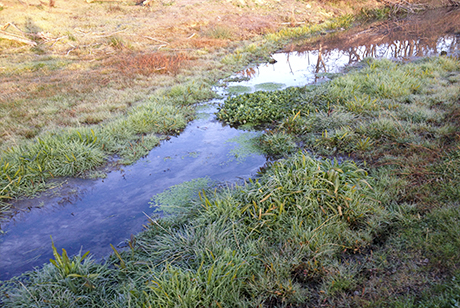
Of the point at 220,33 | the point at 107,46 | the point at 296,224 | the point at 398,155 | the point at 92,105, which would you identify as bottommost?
the point at 296,224

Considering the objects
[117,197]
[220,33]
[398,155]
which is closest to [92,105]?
[117,197]

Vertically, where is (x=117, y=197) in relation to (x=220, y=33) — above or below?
below

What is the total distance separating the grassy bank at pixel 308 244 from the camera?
2.46 m

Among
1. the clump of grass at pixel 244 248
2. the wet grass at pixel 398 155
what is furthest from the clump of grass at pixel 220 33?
the clump of grass at pixel 244 248

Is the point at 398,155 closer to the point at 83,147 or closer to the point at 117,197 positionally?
the point at 117,197

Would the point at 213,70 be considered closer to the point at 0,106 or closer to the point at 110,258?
the point at 0,106

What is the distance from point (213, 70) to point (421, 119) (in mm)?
7388

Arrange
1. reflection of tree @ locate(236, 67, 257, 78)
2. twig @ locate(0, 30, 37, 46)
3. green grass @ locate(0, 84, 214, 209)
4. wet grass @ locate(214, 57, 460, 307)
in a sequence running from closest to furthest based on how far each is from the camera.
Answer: wet grass @ locate(214, 57, 460, 307), green grass @ locate(0, 84, 214, 209), reflection of tree @ locate(236, 67, 257, 78), twig @ locate(0, 30, 37, 46)

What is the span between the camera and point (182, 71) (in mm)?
10375

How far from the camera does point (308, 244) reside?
296 centimetres

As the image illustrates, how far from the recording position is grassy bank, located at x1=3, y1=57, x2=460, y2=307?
2465mm

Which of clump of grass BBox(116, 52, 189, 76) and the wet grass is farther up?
clump of grass BBox(116, 52, 189, 76)

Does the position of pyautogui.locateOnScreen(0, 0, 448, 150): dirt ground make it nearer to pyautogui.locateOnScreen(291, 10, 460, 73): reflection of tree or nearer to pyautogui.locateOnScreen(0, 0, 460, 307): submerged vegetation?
pyautogui.locateOnScreen(0, 0, 460, 307): submerged vegetation

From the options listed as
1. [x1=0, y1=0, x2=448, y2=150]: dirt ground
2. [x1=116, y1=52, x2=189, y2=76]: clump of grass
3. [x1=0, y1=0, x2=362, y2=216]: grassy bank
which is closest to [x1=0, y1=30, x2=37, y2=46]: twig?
[x1=0, y1=0, x2=448, y2=150]: dirt ground
